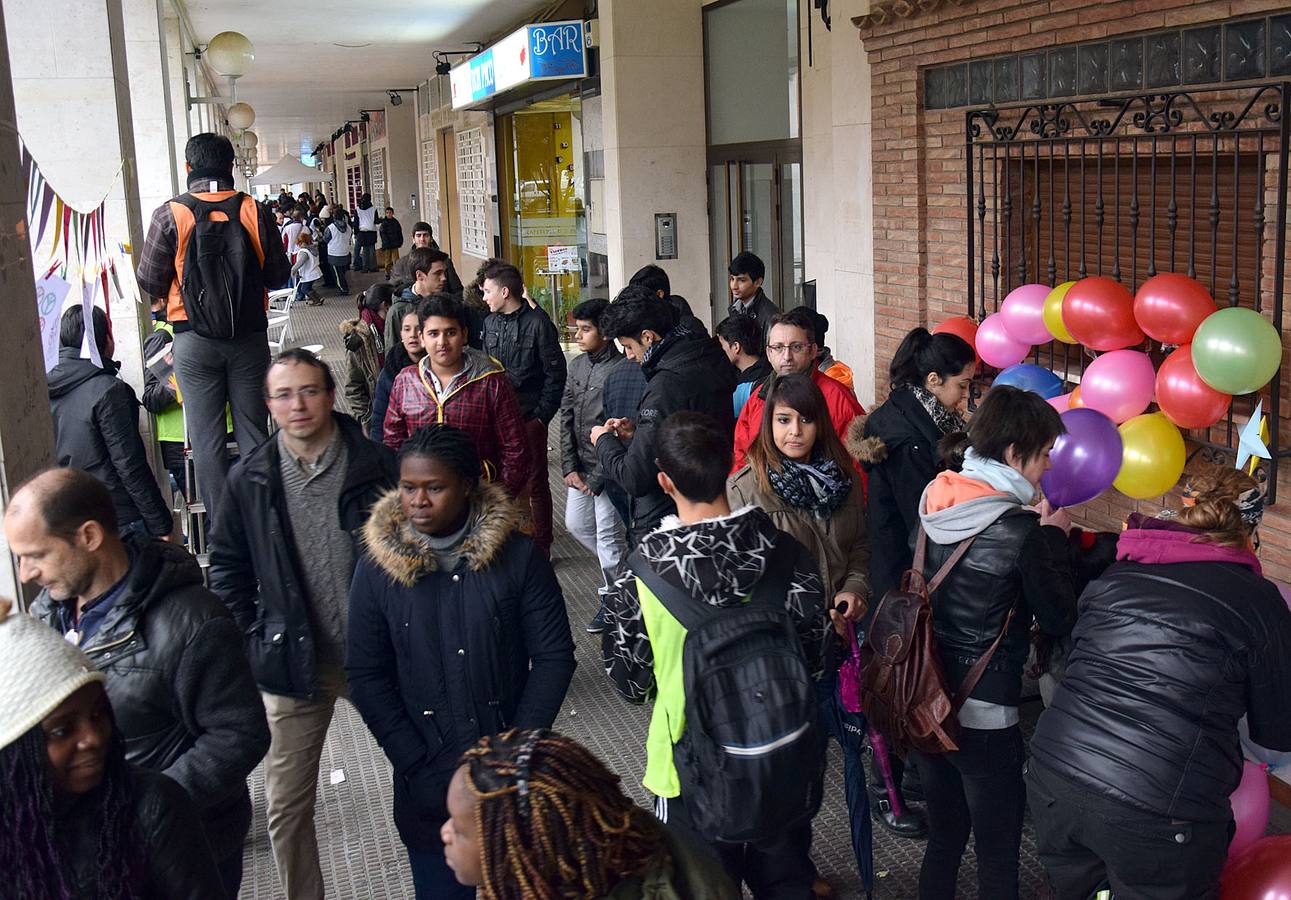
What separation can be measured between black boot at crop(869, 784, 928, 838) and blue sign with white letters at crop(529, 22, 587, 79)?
1041cm

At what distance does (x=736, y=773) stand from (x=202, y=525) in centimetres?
520

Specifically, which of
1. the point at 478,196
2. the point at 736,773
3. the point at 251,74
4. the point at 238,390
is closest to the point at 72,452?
the point at 238,390

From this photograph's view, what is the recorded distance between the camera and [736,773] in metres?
Answer: 2.94

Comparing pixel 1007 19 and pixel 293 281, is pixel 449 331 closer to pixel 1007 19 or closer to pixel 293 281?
pixel 1007 19

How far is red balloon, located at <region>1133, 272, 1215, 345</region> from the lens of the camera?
505cm

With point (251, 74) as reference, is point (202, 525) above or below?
below

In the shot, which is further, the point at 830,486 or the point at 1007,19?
the point at 1007,19

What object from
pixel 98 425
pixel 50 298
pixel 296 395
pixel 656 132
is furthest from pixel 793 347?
pixel 656 132

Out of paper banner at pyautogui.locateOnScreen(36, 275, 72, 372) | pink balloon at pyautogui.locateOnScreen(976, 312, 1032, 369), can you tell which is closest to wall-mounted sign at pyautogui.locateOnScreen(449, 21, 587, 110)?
pink balloon at pyautogui.locateOnScreen(976, 312, 1032, 369)

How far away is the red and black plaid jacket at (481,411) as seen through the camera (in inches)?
216

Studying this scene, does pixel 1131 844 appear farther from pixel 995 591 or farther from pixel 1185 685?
pixel 995 591

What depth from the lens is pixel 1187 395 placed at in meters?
5.00

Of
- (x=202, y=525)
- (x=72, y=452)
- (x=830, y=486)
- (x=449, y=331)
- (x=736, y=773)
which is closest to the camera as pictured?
(x=736, y=773)

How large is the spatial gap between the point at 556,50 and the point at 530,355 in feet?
24.1
